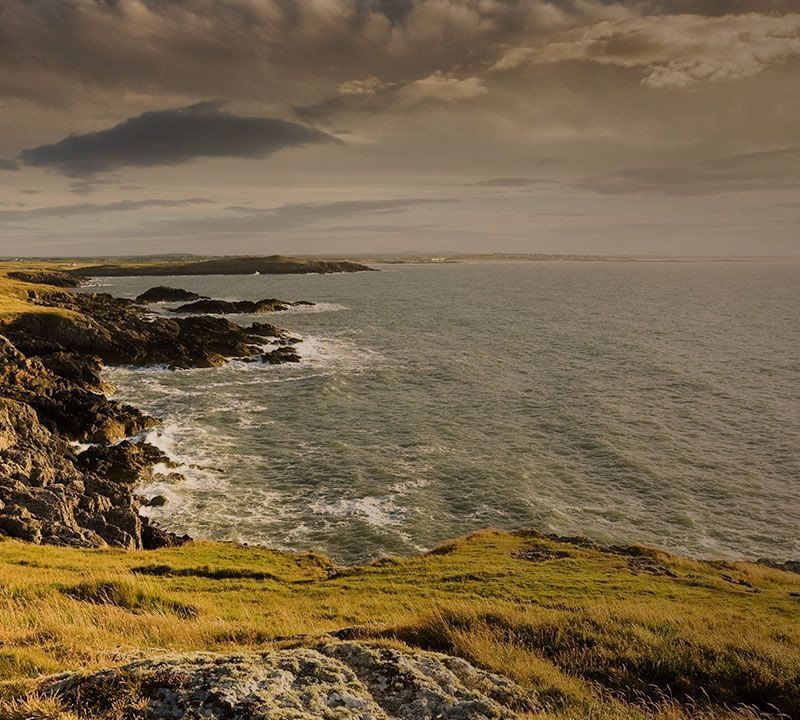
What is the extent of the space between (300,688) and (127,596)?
969 centimetres

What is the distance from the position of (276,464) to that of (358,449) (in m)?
6.89

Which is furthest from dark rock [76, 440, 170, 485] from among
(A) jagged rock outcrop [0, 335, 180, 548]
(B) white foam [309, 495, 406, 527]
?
(B) white foam [309, 495, 406, 527]

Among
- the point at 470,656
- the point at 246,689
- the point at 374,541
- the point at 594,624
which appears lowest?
the point at 374,541

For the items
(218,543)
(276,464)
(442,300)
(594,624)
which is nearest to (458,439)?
(276,464)

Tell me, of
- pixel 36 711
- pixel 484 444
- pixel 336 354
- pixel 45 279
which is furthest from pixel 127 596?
pixel 45 279

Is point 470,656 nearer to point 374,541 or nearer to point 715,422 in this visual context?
point 374,541

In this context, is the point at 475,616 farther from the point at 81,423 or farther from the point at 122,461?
the point at 81,423

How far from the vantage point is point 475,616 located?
38.8 ft

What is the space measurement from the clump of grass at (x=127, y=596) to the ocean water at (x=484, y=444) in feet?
51.6

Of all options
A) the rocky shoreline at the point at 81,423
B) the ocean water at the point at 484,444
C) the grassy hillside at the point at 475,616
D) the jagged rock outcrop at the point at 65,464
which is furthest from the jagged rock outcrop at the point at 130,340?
the grassy hillside at the point at 475,616

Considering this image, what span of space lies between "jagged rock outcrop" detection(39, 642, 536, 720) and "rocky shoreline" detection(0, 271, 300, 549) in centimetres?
2314

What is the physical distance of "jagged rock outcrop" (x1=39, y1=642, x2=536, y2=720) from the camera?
6168 millimetres

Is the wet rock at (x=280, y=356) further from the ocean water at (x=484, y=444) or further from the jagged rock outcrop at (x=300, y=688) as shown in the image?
the jagged rock outcrop at (x=300, y=688)

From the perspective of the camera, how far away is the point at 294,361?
7444 centimetres
